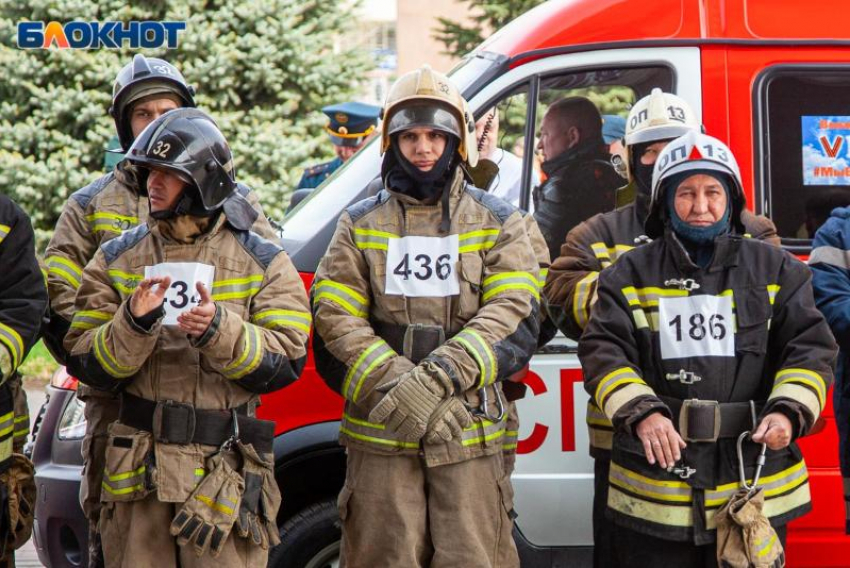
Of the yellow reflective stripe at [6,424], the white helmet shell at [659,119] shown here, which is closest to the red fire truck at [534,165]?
the white helmet shell at [659,119]

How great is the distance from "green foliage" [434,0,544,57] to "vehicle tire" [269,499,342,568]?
418 inches

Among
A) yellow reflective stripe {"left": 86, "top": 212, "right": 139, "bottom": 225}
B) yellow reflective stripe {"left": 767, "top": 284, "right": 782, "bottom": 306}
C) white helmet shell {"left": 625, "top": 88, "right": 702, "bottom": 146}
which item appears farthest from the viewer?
yellow reflective stripe {"left": 86, "top": 212, "right": 139, "bottom": 225}

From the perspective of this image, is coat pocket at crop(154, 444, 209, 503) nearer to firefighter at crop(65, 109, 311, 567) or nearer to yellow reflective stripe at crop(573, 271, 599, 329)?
firefighter at crop(65, 109, 311, 567)

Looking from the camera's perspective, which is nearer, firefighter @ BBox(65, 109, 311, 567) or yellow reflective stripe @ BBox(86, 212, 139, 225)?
firefighter @ BBox(65, 109, 311, 567)

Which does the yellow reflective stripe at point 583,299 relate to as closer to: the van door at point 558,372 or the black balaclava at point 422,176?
the van door at point 558,372

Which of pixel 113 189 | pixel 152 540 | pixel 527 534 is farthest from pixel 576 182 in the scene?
pixel 152 540

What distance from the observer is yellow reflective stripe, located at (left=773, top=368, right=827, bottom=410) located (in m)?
3.95

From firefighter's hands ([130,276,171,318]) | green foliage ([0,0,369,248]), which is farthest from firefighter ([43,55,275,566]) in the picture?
green foliage ([0,0,369,248])

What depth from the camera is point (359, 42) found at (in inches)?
591

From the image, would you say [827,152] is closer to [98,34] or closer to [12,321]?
[12,321]

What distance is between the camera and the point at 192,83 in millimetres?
13547

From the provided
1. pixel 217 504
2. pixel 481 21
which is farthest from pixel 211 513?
pixel 481 21

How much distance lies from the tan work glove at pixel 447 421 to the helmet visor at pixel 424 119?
3.06ft

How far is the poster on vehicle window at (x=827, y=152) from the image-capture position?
4.98 m
